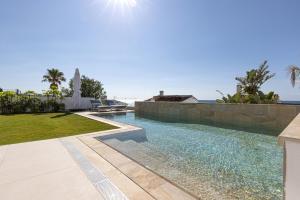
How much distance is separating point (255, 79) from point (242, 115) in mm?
7010

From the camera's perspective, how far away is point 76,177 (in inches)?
123

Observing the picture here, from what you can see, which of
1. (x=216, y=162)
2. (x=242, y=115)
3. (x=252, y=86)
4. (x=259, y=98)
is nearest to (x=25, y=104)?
(x=216, y=162)

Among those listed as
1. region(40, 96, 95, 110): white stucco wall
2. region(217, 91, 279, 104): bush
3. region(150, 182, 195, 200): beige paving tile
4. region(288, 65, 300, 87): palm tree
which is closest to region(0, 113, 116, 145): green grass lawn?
region(150, 182, 195, 200): beige paving tile

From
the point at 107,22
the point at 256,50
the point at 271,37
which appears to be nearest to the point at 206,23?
the point at 271,37

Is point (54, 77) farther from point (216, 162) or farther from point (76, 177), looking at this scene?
point (216, 162)

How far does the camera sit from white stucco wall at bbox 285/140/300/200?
137 centimetres

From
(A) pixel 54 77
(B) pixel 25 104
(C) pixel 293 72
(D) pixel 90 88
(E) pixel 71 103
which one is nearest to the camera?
(C) pixel 293 72

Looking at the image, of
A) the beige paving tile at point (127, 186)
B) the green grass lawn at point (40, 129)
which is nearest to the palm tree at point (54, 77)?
the green grass lawn at point (40, 129)

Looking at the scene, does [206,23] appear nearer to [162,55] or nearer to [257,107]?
[162,55]

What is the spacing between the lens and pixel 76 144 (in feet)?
17.2

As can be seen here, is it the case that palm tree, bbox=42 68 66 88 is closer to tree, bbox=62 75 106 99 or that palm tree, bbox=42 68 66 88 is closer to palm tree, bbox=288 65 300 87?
tree, bbox=62 75 106 99

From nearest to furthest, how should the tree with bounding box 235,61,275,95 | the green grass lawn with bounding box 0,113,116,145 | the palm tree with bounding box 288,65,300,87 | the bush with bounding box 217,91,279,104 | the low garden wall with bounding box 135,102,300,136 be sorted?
the green grass lawn with bounding box 0,113,116,145, the low garden wall with bounding box 135,102,300,136, the palm tree with bounding box 288,65,300,87, the bush with bounding box 217,91,279,104, the tree with bounding box 235,61,275,95

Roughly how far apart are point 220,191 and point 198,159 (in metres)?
1.68

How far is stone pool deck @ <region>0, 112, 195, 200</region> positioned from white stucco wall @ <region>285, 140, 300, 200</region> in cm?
146
